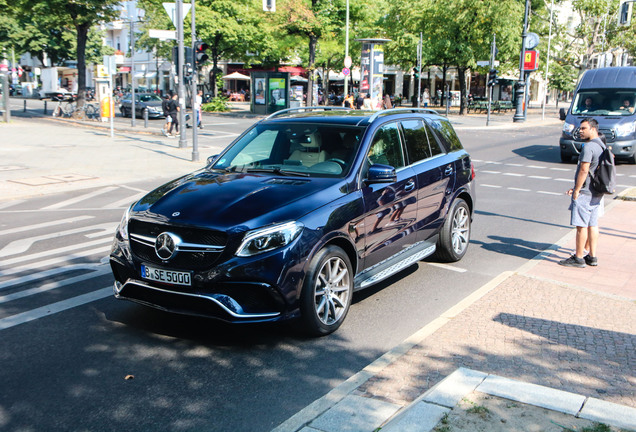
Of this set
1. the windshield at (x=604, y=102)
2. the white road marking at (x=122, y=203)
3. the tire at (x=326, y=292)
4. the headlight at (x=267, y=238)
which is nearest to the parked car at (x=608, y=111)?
the windshield at (x=604, y=102)

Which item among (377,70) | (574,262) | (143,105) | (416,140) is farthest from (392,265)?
(143,105)

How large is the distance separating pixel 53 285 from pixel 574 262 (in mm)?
5796

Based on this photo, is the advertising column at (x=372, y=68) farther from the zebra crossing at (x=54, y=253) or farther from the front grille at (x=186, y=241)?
the front grille at (x=186, y=241)

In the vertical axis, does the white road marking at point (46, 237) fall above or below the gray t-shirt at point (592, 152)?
below

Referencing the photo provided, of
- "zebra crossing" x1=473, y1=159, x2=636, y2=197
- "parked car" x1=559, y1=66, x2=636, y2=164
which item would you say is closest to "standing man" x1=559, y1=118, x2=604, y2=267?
"zebra crossing" x1=473, y1=159, x2=636, y2=197

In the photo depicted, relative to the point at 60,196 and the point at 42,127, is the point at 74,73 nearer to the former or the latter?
the point at 42,127

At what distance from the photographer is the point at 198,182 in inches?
217

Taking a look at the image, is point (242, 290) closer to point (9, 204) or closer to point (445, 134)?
point (445, 134)

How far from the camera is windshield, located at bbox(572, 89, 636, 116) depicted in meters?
18.0

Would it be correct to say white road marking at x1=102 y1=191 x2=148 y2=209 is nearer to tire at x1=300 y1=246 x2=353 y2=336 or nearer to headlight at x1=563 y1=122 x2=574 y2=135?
tire at x1=300 y1=246 x2=353 y2=336

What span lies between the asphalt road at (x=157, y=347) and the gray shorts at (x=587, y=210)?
87 cm

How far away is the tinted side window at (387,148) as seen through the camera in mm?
5941

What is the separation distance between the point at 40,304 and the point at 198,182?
6.27 ft

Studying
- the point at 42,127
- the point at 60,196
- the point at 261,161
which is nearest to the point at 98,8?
the point at 42,127
